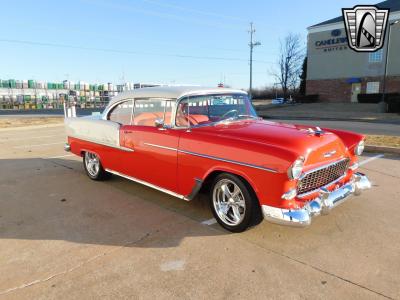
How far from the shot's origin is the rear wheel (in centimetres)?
563

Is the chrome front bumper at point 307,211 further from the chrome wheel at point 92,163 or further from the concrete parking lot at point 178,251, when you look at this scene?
the chrome wheel at point 92,163

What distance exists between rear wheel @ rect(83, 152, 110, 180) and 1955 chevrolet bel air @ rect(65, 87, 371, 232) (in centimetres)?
35

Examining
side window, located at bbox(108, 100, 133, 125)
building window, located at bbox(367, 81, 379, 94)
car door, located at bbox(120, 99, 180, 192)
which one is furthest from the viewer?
building window, located at bbox(367, 81, 379, 94)

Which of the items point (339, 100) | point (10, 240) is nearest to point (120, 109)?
point (10, 240)

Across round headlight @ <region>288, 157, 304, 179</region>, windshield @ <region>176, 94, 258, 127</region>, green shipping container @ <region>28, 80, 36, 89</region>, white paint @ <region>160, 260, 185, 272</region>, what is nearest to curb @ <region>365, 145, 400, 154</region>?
Answer: windshield @ <region>176, 94, 258, 127</region>

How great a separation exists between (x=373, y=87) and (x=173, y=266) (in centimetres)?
3755

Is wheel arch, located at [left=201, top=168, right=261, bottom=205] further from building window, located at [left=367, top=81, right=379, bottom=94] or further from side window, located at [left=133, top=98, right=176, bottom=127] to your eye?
building window, located at [left=367, top=81, right=379, bottom=94]

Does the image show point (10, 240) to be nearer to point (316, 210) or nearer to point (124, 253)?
point (124, 253)

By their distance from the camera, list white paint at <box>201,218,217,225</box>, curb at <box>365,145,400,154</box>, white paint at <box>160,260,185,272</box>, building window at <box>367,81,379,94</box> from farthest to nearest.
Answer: building window at <box>367,81,379,94</box>, curb at <box>365,145,400,154</box>, white paint at <box>201,218,217,225</box>, white paint at <box>160,260,185,272</box>

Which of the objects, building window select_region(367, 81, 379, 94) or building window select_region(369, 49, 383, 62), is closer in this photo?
building window select_region(369, 49, 383, 62)

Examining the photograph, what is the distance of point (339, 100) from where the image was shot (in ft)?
122

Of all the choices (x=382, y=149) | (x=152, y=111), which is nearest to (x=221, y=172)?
(x=152, y=111)

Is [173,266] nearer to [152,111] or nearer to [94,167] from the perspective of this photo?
[152,111]

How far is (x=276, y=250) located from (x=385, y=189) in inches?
111
